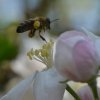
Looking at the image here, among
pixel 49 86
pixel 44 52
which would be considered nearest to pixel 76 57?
pixel 49 86

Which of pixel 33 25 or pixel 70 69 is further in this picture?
pixel 33 25

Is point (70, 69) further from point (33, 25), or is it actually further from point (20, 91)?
point (33, 25)

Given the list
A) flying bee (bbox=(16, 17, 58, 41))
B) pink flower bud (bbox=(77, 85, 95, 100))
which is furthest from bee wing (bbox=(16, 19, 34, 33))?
pink flower bud (bbox=(77, 85, 95, 100))

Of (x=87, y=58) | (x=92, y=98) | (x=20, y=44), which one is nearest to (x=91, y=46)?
(x=87, y=58)

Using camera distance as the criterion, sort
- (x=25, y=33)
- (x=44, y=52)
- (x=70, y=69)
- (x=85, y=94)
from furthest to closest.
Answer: (x=25, y=33) < (x=44, y=52) < (x=85, y=94) < (x=70, y=69)

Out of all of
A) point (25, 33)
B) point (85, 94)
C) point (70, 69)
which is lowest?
point (25, 33)

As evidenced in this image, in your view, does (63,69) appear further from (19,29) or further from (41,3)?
(41,3)

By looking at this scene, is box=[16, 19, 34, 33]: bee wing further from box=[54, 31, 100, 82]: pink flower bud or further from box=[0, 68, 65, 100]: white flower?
box=[54, 31, 100, 82]: pink flower bud

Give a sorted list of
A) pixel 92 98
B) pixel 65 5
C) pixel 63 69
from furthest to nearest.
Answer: pixel 65 5, pixel 92 98, pixel 63 69
